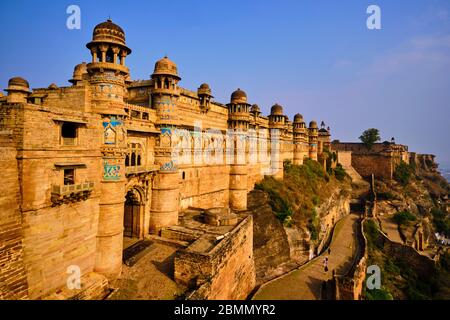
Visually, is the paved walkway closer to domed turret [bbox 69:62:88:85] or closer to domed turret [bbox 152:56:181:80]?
domed turret [bbox 152:56:181:80]

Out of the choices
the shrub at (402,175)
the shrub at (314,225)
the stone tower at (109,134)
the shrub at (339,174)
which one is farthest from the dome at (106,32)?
the shrub at (402,175)

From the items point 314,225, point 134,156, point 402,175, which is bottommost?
point 314,225

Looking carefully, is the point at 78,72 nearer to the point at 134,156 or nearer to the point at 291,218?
the point at 134,156

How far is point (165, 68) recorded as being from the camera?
59.0 ft

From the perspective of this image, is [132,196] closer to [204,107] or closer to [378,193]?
[204,107]

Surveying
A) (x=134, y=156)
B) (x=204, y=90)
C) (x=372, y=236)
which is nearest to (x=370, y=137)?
(x=372, y=236)

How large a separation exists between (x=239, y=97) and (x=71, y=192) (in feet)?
66.6

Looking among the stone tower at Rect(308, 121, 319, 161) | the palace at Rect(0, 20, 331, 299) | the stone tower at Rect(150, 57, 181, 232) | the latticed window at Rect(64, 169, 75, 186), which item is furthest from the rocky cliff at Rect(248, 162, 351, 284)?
the latticed window at Rect(64, 169, 75, 186)

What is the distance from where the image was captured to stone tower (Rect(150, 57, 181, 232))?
18000 millimetres

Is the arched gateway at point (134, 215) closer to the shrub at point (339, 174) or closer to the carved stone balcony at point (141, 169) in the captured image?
the carved stone balcony at point (141, 169)

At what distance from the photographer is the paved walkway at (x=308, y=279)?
56.4 feet

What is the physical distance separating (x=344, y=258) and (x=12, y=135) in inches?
1107

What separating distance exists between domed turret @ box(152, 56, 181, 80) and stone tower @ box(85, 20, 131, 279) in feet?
14.8
